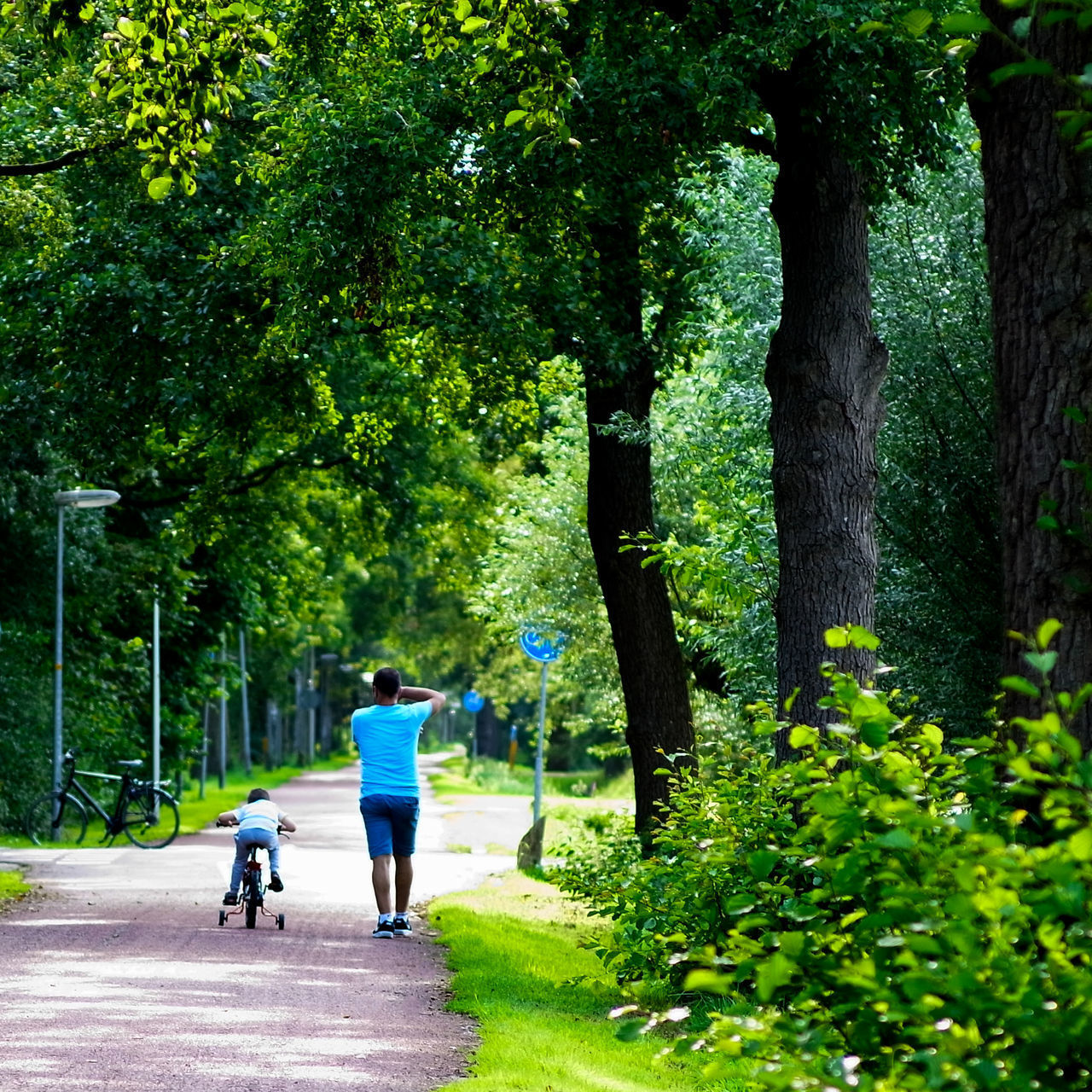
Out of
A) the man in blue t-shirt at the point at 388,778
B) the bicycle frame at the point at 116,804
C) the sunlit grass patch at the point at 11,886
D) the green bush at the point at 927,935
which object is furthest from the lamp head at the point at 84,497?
the green bush at the point at 927,935

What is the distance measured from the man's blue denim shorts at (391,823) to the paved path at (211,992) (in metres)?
0.68

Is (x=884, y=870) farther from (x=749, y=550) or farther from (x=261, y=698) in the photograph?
(x=261, y=698)

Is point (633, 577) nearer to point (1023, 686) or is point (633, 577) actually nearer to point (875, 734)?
point (875, 734)

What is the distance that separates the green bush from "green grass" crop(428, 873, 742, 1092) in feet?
1.80

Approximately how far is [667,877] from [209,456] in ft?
38.3

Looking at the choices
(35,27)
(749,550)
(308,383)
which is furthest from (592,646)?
(35,27)

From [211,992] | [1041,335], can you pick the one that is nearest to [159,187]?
[211,992]

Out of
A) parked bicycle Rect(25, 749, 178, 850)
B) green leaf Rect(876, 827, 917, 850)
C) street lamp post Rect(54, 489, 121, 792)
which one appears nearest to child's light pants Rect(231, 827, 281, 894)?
street lamp post Rect(54, 489, 121, 792)

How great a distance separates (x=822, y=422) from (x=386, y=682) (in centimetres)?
434

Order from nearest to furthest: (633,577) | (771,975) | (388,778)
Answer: (771,975) < (388,778) < (633,577)

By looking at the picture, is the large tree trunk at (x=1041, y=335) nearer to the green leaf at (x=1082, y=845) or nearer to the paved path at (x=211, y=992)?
the green leaf at (x=1082, y=845)

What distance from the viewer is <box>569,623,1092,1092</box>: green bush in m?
3.15

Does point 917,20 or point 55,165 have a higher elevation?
point 55,165

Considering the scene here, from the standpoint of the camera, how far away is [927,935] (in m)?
3.51
